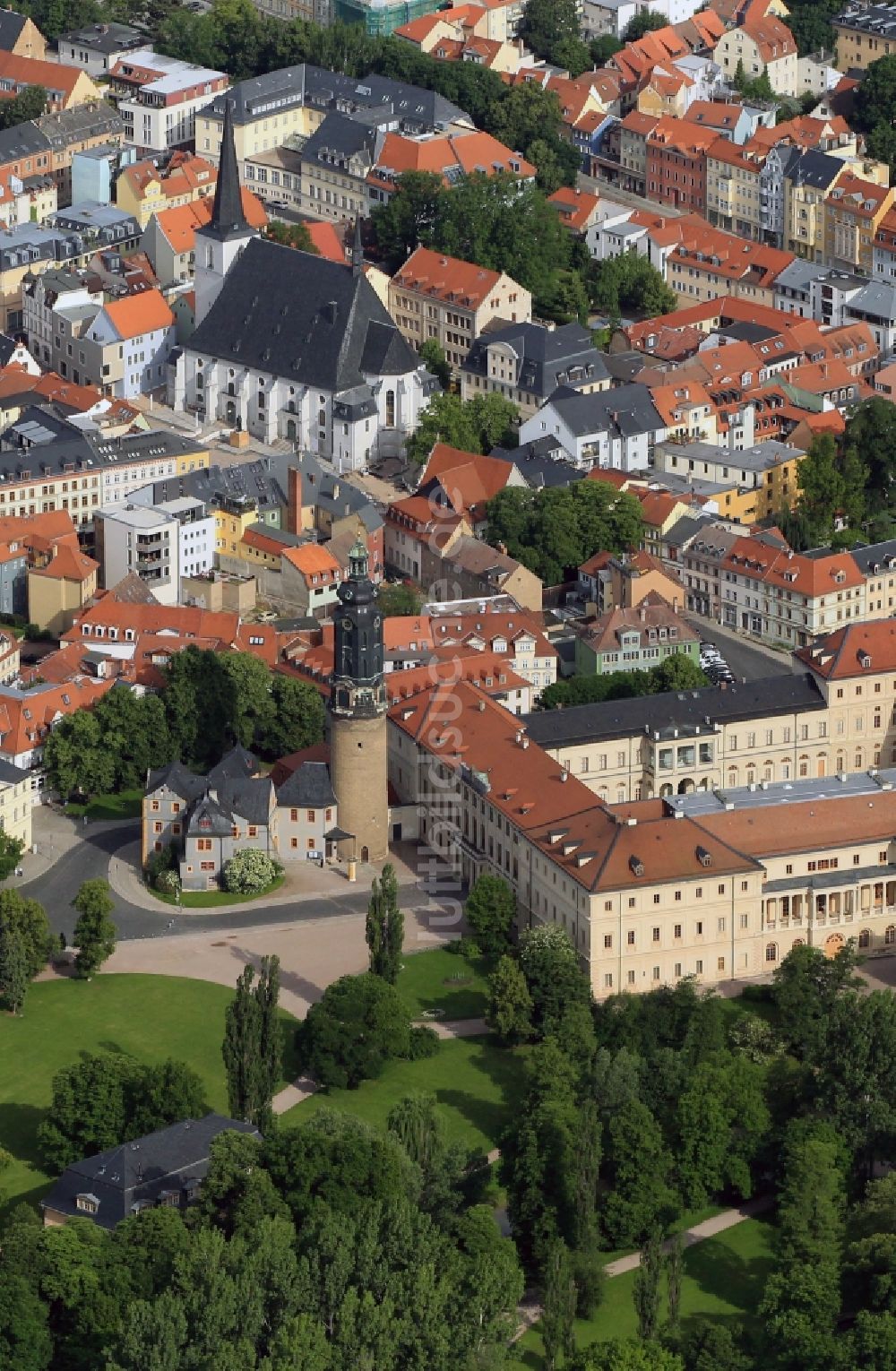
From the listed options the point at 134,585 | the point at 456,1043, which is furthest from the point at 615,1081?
the point at 134,585

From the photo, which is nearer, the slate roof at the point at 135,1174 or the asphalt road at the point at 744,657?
the slate roof at the point at 135,1174

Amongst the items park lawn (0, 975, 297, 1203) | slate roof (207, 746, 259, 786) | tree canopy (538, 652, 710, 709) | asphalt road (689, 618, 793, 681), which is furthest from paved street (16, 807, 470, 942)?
asphalt road (689, 618, 793, 681)

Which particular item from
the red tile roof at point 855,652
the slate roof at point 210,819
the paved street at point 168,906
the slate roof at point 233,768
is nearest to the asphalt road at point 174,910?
the paved street at point 168,906

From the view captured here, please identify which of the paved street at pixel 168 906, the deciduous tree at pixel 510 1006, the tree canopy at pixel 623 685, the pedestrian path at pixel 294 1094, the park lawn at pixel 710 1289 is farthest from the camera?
the tree canopy at pixel 623 685

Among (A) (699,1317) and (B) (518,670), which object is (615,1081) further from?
(B) (518,670)

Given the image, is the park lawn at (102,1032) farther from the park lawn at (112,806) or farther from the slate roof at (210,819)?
the park lawn at (112,806)

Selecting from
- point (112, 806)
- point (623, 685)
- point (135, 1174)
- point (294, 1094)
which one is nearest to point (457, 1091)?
point (294, 1094)
